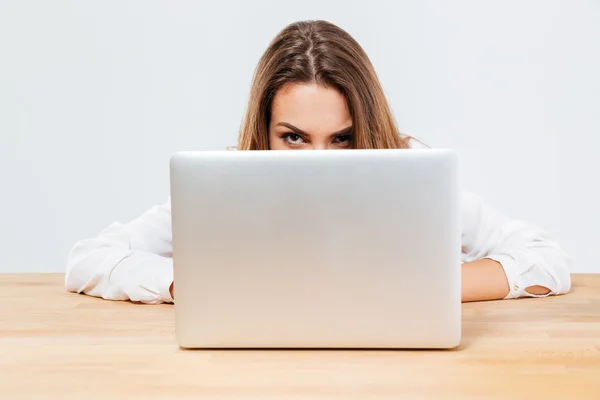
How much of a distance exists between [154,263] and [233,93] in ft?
6.81

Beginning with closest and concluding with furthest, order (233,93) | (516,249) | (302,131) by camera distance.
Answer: (516,249), (302,131), (233,93)

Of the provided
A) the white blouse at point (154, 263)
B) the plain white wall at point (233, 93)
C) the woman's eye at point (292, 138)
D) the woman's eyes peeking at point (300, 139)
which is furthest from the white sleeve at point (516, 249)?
the plain white wall at point (233, 93)

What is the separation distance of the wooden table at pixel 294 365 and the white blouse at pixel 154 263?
0.17m

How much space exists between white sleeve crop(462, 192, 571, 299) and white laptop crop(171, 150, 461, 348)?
513 mm

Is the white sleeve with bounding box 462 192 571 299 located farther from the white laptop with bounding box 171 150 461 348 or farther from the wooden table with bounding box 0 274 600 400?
the white laptop with bounding box 171 150 461 348

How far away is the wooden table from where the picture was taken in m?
0.78

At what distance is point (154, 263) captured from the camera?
1424 mm

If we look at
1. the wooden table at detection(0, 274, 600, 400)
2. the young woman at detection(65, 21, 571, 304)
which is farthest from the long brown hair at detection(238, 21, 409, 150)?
the wooden table at detection(0, 274, 600, 400)

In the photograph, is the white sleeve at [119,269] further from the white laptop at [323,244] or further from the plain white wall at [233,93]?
the plain white wall at [233,93]

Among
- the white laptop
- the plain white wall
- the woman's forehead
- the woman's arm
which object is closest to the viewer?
the white laptop

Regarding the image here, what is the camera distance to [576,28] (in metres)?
3.32

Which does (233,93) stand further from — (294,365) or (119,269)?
(294,365)

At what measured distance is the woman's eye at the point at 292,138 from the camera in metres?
1.69

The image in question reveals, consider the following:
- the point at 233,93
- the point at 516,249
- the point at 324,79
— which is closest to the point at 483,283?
the point at 516,249
